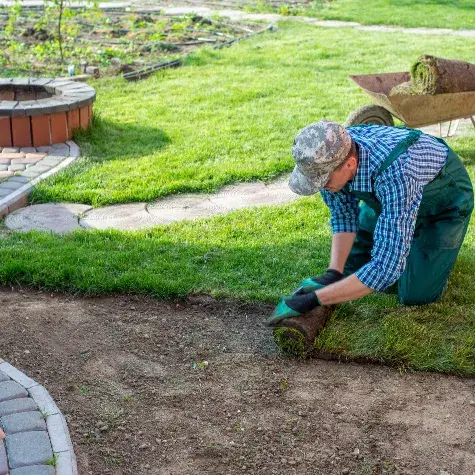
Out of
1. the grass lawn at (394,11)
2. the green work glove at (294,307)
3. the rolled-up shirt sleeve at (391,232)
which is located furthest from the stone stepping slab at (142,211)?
the grass lawn at (394,11)

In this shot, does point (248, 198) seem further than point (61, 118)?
No

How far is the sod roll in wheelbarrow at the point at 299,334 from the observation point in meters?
4.41

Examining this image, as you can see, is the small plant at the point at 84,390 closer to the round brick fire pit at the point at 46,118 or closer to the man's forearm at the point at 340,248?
the man's forearm at the point at 340,248

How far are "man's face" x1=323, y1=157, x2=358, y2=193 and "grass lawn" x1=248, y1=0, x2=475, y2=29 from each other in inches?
448

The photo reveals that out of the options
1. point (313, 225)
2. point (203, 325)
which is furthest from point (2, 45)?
point (203, 325)

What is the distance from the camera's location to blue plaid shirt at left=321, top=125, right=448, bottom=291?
13.3ft

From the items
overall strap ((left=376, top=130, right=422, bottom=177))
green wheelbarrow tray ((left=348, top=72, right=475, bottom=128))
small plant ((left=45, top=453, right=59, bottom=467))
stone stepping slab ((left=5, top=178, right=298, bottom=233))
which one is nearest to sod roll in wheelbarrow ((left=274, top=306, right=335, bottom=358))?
overall strap ((left=376, top=130, right=422, bottom=177))

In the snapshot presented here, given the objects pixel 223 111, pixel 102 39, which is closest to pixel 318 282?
pixel 223 111

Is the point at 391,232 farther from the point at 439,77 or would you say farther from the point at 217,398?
the point at 439,77

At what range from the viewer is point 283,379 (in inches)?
168

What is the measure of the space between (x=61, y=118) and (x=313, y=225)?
9.84 ft

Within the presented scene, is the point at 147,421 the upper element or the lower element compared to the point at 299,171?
lower

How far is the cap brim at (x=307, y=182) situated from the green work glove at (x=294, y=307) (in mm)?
548

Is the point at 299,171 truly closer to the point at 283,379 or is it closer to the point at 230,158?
the point at 283,379
